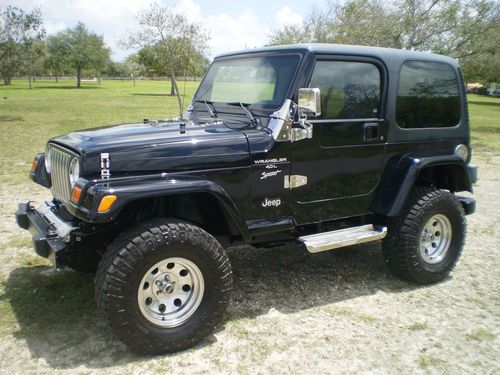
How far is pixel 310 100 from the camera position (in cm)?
336

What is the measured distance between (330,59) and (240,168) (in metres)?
1.24

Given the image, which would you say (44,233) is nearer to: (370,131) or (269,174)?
(269,174)

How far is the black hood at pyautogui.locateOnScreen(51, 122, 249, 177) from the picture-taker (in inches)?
120

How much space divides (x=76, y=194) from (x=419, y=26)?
13858mm

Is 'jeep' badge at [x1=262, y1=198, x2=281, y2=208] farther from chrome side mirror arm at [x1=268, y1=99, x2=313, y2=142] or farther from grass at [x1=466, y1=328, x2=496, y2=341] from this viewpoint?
grass at [x1=466, y1=328, x2=496, y2=341]

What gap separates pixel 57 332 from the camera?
11.2ft

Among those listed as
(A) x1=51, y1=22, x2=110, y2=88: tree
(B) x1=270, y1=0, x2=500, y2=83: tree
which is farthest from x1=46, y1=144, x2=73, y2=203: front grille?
(A) x1=51, y1=22, x2=110, y2=88: tree

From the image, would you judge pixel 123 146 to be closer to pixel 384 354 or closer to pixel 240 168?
pixel 240 168

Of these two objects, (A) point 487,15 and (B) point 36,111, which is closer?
(A) point 487,15

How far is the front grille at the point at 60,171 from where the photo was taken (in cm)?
334

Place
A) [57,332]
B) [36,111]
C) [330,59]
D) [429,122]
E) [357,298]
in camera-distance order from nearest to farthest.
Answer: [57,332]
[330,59]
[357,298]
[429,122]
[36,111]

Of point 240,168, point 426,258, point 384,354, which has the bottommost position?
point 384,354

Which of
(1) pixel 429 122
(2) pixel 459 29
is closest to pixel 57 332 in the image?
(1) pixel 429 122

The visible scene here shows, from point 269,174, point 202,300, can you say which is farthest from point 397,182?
point 202,300
